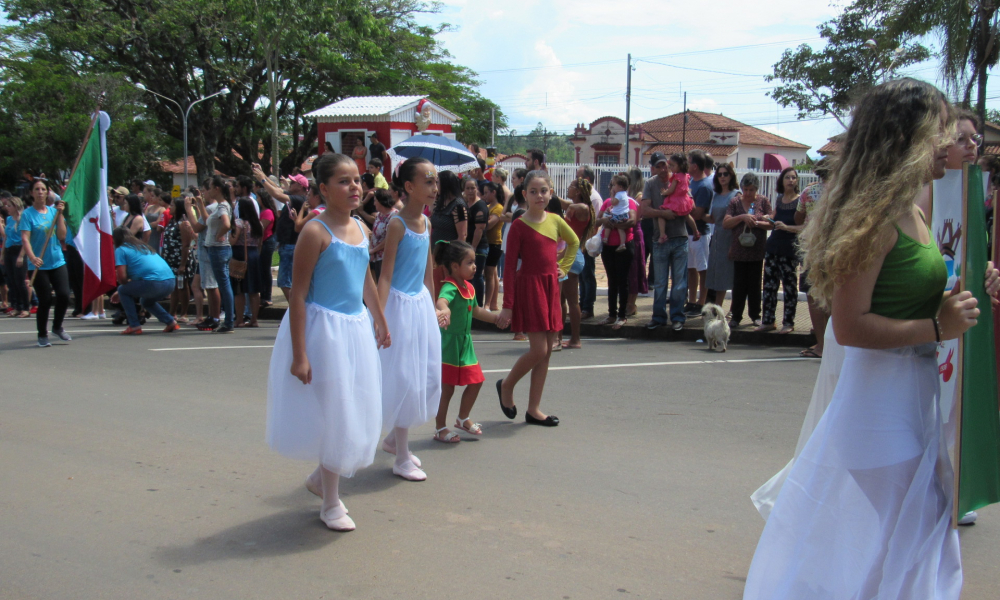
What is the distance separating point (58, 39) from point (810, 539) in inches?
1725

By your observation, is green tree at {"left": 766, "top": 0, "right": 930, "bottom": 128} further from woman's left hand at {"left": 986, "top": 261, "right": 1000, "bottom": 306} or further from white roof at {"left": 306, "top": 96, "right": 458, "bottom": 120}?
woman's left hand at {"left": 986, "top": 261, "right": 1000, "bottom": 306}

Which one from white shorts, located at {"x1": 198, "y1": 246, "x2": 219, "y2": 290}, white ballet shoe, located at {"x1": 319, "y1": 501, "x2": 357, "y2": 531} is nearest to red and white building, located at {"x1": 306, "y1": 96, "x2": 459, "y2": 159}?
white shorts, located at {"x1": 198, "y1": 246, "x2": 219, "y2": 290}

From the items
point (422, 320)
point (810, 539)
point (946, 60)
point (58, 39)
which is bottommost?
point (810, 539)

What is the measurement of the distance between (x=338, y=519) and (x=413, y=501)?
547mm

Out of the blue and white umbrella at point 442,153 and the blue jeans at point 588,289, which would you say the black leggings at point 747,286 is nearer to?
the blue jeans at point 588,289

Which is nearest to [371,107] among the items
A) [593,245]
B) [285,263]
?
[285,263]

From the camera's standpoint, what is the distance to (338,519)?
4254 mm

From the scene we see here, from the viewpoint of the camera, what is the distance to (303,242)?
13.6 ft

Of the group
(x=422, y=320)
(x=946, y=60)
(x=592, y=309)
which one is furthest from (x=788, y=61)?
(x=422, y=320)

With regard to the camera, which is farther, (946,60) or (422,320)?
(946,60)

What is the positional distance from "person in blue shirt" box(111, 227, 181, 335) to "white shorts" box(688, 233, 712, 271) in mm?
7252

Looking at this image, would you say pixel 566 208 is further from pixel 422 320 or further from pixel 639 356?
pixel 422 320

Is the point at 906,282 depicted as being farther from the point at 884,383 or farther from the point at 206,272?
the point at 206,272

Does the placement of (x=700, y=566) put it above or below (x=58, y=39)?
below
